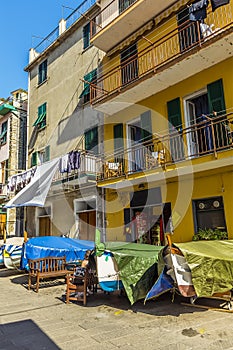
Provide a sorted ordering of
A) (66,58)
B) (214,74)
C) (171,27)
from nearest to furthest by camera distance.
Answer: (214,74)
(171,27)
(66,58)

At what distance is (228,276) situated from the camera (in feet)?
17.7

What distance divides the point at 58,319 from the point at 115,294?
2.31m

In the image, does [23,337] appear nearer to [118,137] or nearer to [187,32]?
[118,137]

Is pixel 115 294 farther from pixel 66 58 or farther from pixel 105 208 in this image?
pixel 66 58

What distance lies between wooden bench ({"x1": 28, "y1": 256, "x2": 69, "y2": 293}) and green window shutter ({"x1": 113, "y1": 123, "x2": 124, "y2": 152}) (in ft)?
17.8

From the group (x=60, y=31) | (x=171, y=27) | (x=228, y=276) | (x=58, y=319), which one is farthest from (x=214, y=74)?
(x=60, y=31)

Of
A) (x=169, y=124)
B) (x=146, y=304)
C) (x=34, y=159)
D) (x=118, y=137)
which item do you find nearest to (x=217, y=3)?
(x=169, y=124)

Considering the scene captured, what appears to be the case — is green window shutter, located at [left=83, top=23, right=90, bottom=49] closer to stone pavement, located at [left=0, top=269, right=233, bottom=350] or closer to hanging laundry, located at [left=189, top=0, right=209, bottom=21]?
hanging laundry, located at [left=189, top=0, right=209, bottom=21]

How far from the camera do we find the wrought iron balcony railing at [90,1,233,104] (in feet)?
30.1

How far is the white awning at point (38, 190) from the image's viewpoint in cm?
1137

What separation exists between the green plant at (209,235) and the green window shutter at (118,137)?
17.0 ft

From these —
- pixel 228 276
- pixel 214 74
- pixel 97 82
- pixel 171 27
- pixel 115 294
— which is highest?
pixel 171 27

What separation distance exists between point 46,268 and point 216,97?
7.59 metres

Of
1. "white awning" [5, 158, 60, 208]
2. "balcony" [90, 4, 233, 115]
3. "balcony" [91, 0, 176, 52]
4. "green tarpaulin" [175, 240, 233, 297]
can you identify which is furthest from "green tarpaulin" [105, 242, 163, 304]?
"balcony" [91, 0, 176, 52]
